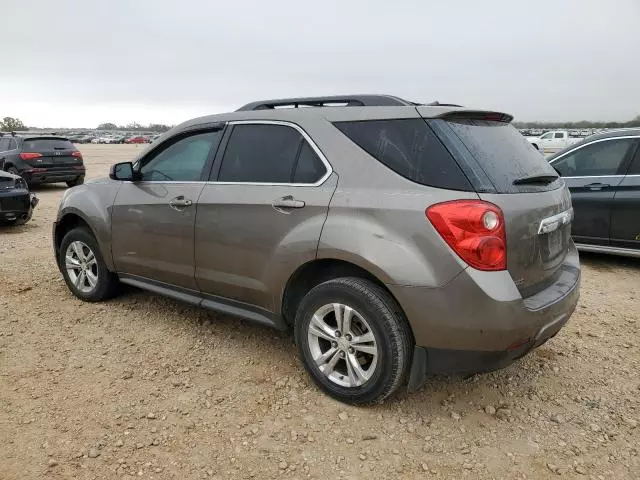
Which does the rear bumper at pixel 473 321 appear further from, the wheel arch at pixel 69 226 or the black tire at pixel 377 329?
the wheel arch at pixel 69 226

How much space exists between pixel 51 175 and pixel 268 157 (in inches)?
472

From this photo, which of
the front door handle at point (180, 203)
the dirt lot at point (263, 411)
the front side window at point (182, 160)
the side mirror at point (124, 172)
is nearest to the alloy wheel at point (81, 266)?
the dirt lot at point (263, 411)

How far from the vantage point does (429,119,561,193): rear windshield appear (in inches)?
104

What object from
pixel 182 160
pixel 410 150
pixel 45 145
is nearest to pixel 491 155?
pixel 410 150

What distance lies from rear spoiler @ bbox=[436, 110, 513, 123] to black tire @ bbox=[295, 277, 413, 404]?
1012 mm

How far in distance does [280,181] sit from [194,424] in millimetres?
1485

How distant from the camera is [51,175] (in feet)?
43.5

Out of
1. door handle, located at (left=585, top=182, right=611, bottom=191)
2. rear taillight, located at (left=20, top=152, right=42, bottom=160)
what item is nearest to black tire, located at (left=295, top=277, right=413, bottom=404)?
door handle, located at (left=585, top=182, right=611, bottom=191)

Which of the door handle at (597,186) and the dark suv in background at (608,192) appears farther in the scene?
the door handle at (597,186)

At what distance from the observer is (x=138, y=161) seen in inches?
163

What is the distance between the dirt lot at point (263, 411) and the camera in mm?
2506

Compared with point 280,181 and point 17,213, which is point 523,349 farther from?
point 17,213

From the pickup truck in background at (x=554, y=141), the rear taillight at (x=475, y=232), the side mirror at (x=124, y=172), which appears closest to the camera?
the rear taillight at (x=475, y=232)

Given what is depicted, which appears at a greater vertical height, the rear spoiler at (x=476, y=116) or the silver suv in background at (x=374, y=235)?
the rear spoiler at (x=476, y=116)
